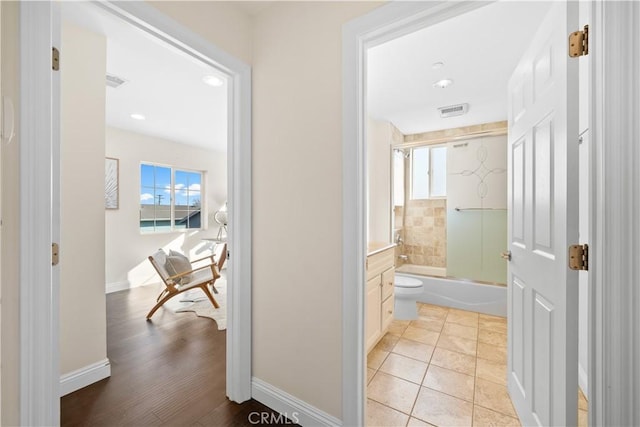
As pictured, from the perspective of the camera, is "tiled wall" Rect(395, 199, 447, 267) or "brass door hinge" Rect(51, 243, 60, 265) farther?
"tiled wall" Rect(395, 199, 447, 267)

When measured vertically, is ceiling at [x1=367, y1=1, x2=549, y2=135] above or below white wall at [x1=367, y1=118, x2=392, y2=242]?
above

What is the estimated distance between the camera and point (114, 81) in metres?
2.58

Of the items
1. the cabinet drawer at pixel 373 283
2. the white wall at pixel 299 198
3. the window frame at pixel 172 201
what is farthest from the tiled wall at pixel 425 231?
the window frame at pixel 172 201

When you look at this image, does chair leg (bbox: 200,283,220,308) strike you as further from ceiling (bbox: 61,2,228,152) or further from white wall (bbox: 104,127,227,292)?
ceiling (bbox: 61,2,228,152)

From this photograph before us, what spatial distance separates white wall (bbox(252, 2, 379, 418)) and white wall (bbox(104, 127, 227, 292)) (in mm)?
3591

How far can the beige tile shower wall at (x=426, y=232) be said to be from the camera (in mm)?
4309

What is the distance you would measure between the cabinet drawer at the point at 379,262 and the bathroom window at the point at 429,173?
7.15 ft

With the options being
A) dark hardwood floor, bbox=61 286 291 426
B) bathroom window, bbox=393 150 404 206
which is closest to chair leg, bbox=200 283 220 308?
dark hardwood floor, bbox=61 286 291 426

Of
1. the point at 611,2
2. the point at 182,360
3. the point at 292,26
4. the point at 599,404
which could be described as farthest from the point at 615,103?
the point at 182,360

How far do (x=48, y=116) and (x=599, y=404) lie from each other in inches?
80.5

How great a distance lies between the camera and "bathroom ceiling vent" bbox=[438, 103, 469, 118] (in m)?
3.22

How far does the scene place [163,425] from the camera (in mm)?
1522

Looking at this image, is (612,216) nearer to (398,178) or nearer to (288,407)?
(288,407)

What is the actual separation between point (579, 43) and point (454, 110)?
2.56 metres
